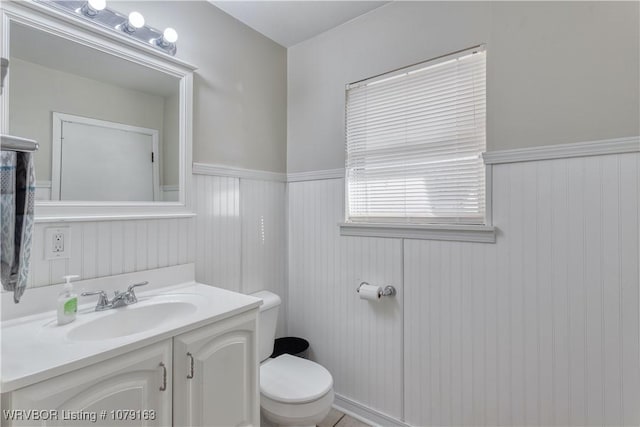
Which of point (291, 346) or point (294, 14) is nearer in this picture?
point (294, 14)

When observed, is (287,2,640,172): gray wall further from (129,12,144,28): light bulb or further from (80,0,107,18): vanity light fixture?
(80,0,107,18): vanity light fixture

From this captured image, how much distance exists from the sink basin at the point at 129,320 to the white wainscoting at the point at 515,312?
0.99m

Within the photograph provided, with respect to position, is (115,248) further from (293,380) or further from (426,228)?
(426,228)

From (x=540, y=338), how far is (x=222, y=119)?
196 centimetres

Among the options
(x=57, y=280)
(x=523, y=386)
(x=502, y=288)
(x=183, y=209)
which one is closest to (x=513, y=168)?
(x=502, y=288)

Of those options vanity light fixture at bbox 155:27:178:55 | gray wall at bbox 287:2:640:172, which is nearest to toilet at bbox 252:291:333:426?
gray wall at bbox 287:2:640:172

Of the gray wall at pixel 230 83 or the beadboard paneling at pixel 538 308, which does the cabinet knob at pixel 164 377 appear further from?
the beadboard paneling at pixel 538 308

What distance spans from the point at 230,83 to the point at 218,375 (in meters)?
1.58

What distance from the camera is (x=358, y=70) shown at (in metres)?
1.90

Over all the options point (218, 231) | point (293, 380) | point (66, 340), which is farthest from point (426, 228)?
point (66, 340)

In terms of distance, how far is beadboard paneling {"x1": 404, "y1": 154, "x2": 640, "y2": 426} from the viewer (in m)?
1.19

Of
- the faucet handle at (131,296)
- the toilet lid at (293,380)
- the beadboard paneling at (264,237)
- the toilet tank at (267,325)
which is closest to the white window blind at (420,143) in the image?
the beadboard paneling at (264,237)

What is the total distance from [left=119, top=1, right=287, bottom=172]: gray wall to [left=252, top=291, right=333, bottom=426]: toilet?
1101 mm

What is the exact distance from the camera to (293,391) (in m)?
1.49
